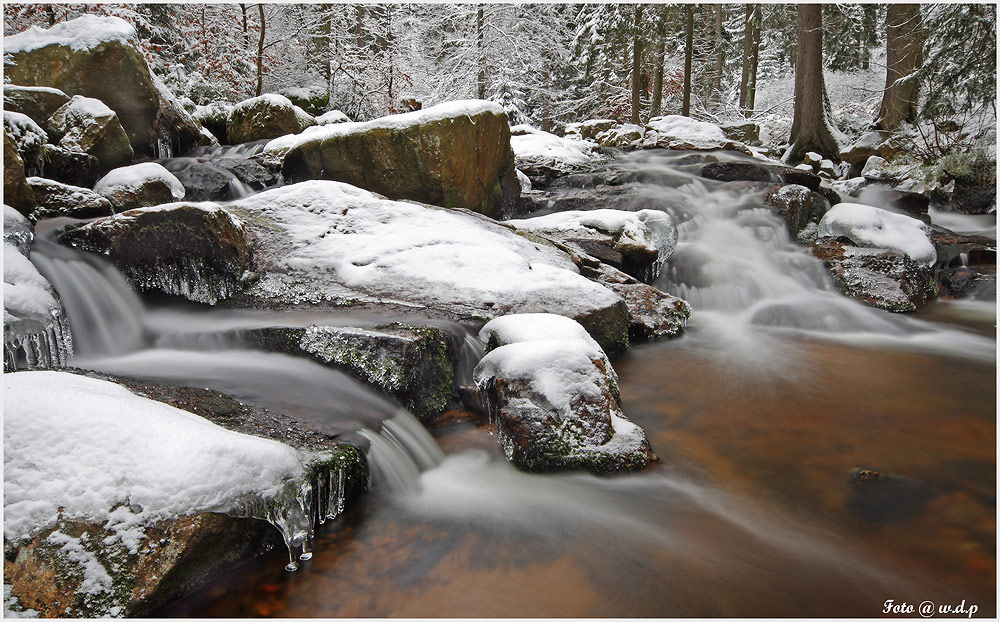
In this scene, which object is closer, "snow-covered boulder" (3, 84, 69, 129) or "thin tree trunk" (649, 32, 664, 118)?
"snow-covered boulder" (3, 84, 69, 129)

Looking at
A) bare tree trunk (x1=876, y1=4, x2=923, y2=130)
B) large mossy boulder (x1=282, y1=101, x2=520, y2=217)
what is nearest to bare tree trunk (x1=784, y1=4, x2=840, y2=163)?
bare tree trunk (x1=876, y1=4, x2=923, y2=130)

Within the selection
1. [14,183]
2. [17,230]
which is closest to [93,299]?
[17,230]

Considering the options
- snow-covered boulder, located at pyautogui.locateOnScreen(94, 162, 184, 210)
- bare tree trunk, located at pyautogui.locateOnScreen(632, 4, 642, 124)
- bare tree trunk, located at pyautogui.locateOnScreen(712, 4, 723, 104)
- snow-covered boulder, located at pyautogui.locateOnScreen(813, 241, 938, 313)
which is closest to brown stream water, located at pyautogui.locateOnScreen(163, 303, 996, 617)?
snow-covered boulder, located at pyautogui.locateOnScreen(813, 241, 938, 313)

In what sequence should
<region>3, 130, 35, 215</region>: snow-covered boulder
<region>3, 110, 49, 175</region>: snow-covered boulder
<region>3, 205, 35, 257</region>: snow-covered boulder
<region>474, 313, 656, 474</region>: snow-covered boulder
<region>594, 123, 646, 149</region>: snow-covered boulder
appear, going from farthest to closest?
1. <region>594, 123, 646, 149</region>: snow-covered boulder
2. <region>3, 110, 49, 175</region>: snow-covered boulder
3. <region>3, 130, 35, 215</region>: snow-covered boulder
4. <region>3, 205, 35, 257</region>: snow-covered boulder
5. <region>474, 313, 656, 474</region>: snow-covered boulder

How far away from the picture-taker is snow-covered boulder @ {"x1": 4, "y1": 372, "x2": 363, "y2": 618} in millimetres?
1934

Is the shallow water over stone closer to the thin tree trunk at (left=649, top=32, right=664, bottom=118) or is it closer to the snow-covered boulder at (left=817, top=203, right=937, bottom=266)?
the snow-covered boulder at (left=817, top=203, right=937, bottom=266)

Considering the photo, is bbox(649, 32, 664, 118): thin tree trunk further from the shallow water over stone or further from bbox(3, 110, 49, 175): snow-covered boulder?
bbox(3, 110, 49, 175): snow-covered boulder

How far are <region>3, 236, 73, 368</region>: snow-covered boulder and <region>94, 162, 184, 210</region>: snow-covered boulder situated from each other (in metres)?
2.49

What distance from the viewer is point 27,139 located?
625 cm

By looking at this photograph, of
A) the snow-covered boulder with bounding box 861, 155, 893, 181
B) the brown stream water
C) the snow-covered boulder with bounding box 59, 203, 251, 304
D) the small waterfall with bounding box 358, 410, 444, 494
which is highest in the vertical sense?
the snow-covered boulder with bounding box 861, 155, 893, 181

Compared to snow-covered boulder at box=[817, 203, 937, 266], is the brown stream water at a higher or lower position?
lower

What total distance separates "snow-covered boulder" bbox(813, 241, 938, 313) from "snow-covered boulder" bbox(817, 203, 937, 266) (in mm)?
219

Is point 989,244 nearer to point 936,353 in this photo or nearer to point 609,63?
point 936,353

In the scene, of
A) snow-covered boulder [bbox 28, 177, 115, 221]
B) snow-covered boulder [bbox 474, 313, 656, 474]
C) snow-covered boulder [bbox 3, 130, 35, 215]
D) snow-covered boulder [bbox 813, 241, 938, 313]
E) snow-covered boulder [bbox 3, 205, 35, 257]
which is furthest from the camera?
snow-covered boulder [bbox 813, 241, 938, 313]
